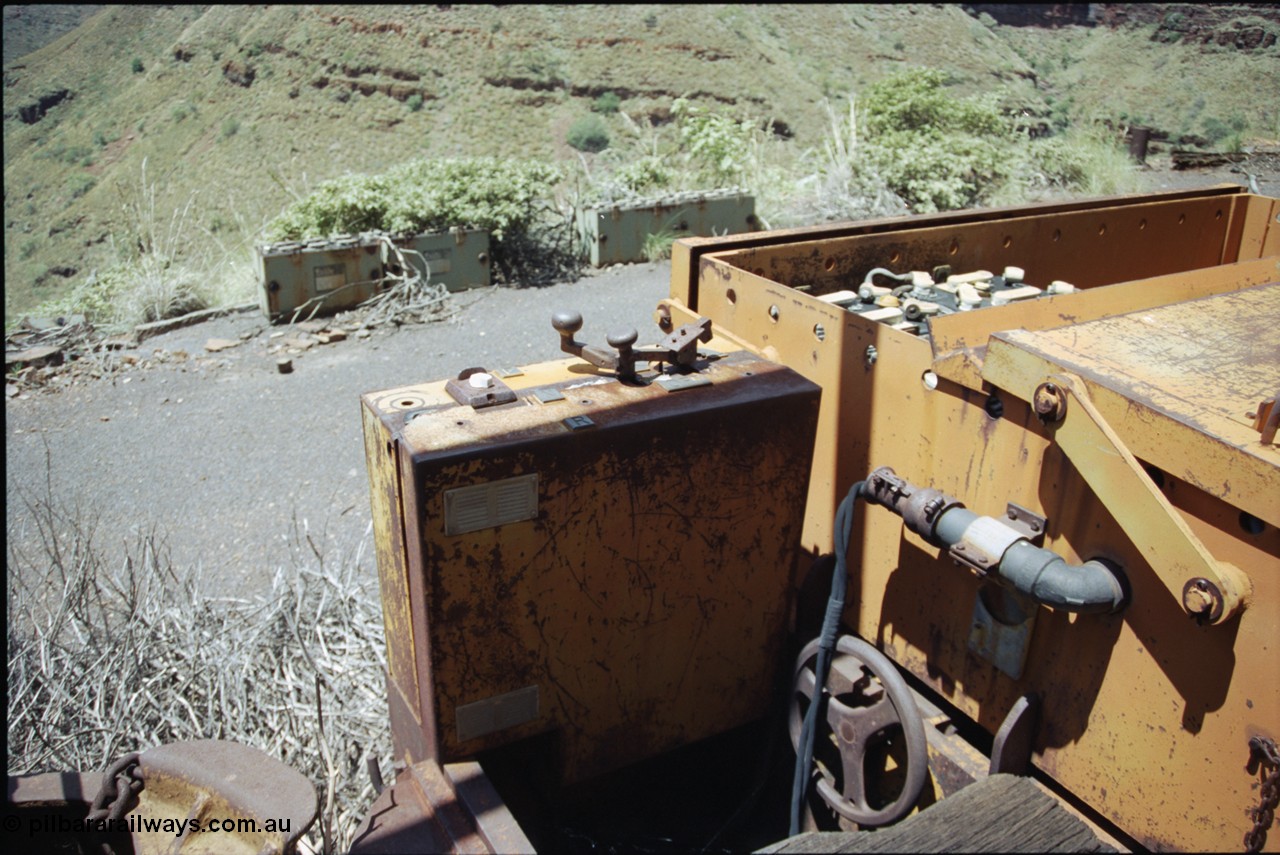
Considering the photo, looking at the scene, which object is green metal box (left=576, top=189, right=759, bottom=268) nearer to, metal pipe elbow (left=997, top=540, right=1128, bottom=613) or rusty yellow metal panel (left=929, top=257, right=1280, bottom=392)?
rusty yellow metal panel (left=929, top=257, right=1280, bottom=392)

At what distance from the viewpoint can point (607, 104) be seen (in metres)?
44.1

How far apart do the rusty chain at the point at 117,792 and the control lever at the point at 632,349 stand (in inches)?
60.6

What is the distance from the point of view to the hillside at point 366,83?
36.8 metres

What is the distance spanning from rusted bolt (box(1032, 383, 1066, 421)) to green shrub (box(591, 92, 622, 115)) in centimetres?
4431

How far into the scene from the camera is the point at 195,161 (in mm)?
39156

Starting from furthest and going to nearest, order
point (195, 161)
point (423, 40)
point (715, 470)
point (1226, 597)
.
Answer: point (423, 40)
point (195, 161)
point (715, 470)
point (1226, 597)

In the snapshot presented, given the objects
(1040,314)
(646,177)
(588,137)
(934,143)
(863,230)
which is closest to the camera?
(1040,314)

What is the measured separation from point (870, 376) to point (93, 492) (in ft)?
16.0

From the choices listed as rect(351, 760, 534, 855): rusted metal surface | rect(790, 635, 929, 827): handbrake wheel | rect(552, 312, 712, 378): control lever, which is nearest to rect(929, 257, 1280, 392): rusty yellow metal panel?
rect(552, 312, 712, 378): control lever

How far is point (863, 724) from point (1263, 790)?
37.6 inches

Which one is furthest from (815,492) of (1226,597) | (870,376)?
(1226,597)

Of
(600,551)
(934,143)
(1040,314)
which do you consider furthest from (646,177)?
(600,551)

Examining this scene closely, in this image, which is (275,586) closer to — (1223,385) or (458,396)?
(458,396)

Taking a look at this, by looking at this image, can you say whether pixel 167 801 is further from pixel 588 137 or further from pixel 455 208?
pixel 588 137
